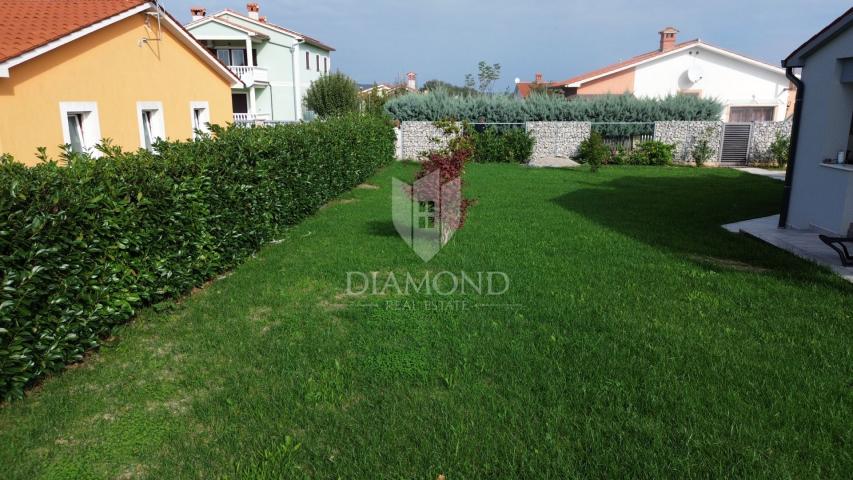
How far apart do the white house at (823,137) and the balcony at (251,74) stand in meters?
30.3

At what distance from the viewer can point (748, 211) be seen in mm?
11594

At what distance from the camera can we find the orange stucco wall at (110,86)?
34.7 ft

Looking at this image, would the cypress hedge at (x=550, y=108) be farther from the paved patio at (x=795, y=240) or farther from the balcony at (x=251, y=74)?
the paved patio at (x=795, y=240)

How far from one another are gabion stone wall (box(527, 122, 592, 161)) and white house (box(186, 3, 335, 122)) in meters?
19.8

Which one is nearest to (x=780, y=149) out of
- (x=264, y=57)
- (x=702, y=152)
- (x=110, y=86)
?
(x=702, y=152)

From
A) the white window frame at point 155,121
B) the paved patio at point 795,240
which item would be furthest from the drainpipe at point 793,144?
the white window frame at point 155,121

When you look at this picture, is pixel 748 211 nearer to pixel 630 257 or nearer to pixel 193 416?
pixel 630 257

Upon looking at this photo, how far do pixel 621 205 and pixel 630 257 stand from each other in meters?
4.96

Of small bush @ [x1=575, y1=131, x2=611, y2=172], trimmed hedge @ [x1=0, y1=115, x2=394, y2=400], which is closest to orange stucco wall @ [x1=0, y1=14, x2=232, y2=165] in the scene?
trimmed hedge @ [x1=0, y1=115, x2=394, y2=400]

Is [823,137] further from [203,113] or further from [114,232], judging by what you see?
[203,113]

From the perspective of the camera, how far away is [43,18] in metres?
Answer: 12.4

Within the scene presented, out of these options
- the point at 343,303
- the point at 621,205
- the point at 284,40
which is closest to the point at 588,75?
the point at 284,40

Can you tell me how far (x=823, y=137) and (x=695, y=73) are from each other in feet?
83.5

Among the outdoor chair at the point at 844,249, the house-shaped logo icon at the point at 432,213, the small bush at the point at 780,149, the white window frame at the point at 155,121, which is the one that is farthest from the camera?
the small bush at the point at 780,149
